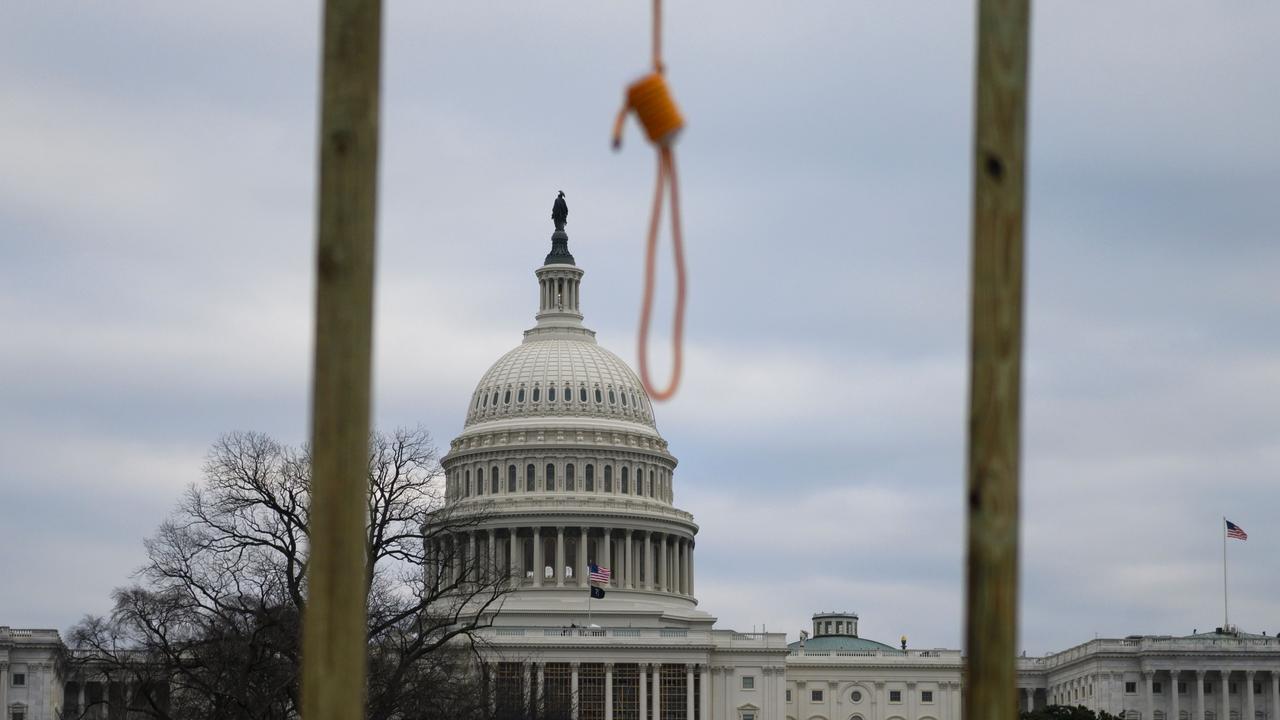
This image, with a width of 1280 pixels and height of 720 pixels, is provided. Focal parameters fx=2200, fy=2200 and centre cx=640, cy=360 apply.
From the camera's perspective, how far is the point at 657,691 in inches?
7343

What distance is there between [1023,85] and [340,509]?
4.11 meters

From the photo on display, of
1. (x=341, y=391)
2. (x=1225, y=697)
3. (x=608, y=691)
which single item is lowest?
(x=341, y=391)

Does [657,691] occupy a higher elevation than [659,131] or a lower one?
higher

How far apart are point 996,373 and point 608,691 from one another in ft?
581

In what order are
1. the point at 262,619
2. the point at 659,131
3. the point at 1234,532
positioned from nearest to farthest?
the point at 659,131, the point at 262,619, the point at 1234,532

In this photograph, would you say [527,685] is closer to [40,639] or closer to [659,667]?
[659,667]

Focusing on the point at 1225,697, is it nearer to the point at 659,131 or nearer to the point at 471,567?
the point at 471,567

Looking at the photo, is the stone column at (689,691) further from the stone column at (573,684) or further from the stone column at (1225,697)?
the stone column at (1225,697)

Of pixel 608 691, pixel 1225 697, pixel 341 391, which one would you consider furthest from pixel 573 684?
pixel 341 391

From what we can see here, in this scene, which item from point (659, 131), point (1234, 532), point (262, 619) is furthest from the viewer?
point (1234, 532)

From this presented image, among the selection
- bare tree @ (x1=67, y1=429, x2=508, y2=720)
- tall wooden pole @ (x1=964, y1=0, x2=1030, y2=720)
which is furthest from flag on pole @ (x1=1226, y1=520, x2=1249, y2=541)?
tall wooden pole @ (x1=964, y1=0, x2=1030, y2=720)

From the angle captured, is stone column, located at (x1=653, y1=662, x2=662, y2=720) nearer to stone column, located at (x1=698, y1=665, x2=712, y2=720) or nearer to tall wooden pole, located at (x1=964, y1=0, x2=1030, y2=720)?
stone column, located at (x1=698, y1=665, x2=712, y2=720)

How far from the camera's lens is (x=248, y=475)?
8506 centimetres

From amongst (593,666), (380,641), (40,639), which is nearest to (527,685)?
(593,666)
